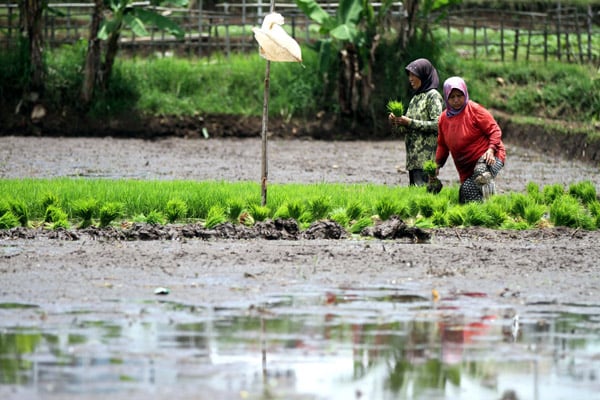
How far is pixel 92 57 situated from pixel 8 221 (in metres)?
12.7

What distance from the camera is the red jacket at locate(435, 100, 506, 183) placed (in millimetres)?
11930

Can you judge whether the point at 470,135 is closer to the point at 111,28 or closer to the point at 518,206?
the point at 518,206

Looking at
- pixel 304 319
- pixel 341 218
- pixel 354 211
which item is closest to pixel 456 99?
pixel 354 211

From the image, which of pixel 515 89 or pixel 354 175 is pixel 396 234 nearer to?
pixel 354 175

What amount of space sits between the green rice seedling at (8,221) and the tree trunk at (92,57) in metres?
12.6

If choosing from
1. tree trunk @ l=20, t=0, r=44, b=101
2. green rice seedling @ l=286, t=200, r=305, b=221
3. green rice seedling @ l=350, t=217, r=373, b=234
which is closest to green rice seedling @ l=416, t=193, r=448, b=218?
green rice seedling @ l=350, t=217, r=373, b=234

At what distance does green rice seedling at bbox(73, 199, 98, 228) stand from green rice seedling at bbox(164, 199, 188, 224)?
2.24 feet

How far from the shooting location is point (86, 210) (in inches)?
452

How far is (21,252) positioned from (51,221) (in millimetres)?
1752

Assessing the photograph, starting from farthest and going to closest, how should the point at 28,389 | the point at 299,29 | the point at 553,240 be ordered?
the point at 299,29 → the point at 553,240 → the point at 28,389

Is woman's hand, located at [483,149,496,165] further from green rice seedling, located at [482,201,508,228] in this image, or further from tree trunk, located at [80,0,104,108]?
tree trunk, located at [80,0,104,108]

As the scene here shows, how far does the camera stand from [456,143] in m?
12.0

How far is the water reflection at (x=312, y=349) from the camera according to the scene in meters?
5.93

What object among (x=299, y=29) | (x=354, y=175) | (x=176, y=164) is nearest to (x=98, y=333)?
(x=354, y=175)
